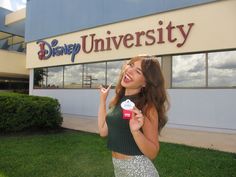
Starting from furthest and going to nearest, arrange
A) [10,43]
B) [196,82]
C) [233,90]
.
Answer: [10,43]
[196,82]
[233,90]

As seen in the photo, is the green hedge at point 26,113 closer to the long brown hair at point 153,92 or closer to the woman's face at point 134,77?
the woman's face at point 134,77

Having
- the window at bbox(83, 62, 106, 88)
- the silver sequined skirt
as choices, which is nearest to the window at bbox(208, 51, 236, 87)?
the window at bbox(83, 62, 106, 88)

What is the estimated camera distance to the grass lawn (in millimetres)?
5699

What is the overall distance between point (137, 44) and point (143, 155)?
1036cm

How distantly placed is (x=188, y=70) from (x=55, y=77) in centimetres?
807

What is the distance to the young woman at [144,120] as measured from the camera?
2.19m

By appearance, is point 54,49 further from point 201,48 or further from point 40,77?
point 201,48

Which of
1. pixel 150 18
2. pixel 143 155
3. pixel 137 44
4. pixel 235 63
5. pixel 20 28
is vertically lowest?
pixel 143 155

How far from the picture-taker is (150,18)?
12070mm

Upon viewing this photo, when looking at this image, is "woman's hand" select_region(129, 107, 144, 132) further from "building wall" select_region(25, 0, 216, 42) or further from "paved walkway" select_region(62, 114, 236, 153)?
"building wall" select_region(25, 0, 216, 42)

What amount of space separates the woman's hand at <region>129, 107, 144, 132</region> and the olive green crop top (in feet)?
0.57

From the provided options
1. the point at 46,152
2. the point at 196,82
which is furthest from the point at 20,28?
the point at 46,152

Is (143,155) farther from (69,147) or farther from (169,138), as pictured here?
(169,138)

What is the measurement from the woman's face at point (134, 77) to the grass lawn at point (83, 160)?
359 centimetres
